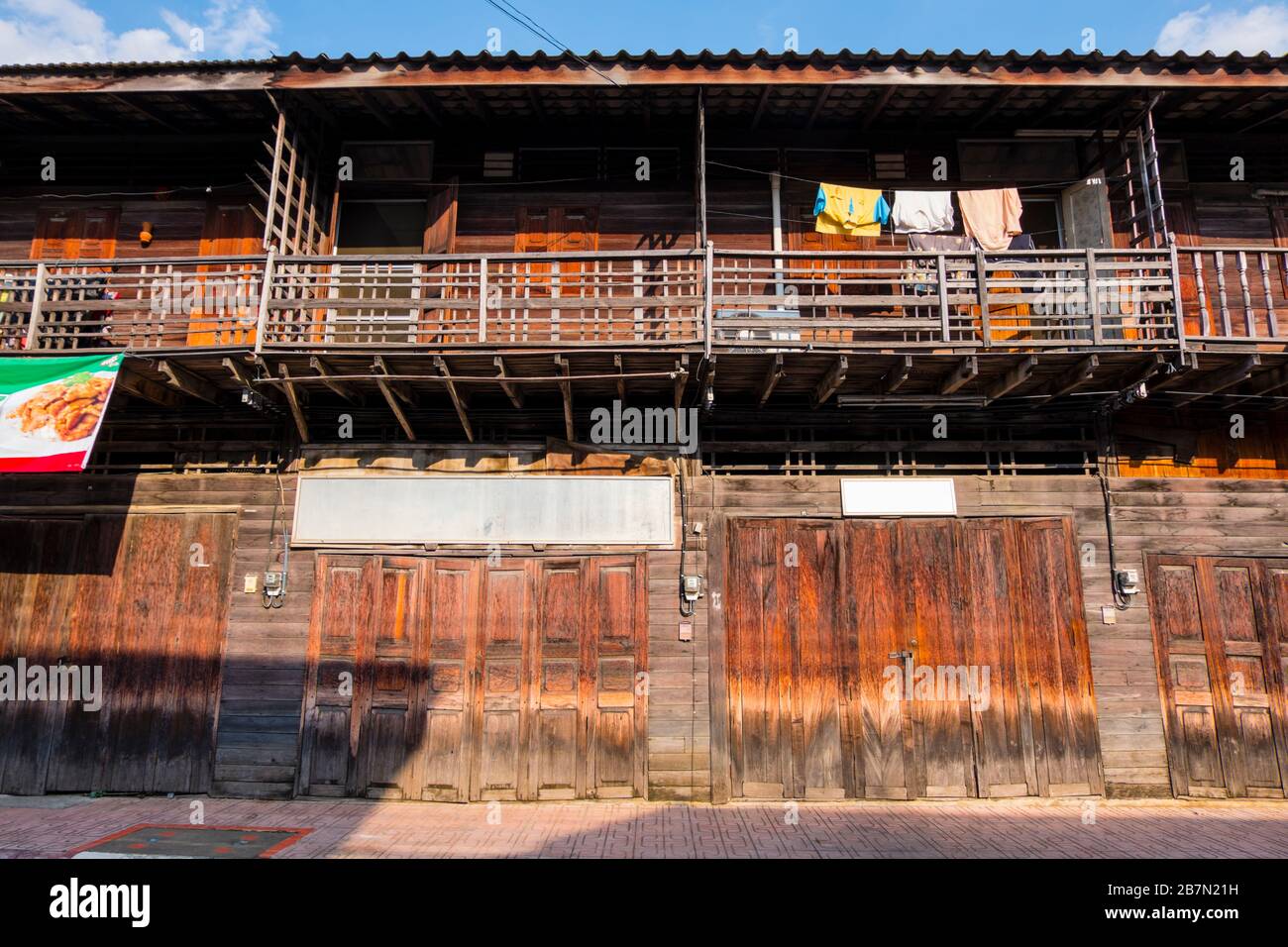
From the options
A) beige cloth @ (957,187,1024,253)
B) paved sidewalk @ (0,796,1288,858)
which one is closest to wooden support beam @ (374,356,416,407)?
paved sidewalk @ (0,796,1288,858)

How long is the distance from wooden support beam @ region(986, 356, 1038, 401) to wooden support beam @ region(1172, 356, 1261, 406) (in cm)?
252

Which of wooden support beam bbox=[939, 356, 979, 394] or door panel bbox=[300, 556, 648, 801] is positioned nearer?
wooden support beam bbox=[939, 356, 979, 394]

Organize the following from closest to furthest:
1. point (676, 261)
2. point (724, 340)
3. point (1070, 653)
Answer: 1. point (724, 340)
2. point (1070, 653)
3. point (676, 261)

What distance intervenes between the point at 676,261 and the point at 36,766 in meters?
11.4

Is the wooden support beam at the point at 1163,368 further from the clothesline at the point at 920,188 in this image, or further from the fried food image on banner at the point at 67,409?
the fried food image on banner at the point at 67,409

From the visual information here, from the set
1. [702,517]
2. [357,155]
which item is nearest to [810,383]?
[702,517]

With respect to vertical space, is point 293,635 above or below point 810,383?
below

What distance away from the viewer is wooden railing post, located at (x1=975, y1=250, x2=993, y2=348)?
8.88 metres

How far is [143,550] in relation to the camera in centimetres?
1007

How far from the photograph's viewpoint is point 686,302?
29.7 ft

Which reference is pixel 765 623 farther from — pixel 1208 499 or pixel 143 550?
pixel 143 550

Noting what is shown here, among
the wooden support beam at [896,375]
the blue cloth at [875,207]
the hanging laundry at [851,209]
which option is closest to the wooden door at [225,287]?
the blue cloth at [875,207]

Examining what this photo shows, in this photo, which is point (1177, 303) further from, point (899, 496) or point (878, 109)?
point (878, 109)

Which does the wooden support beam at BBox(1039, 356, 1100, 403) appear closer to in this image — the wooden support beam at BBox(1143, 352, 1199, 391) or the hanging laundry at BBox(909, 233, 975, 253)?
the wooden support beam at BBox(1143, 352, 1199, 391)
